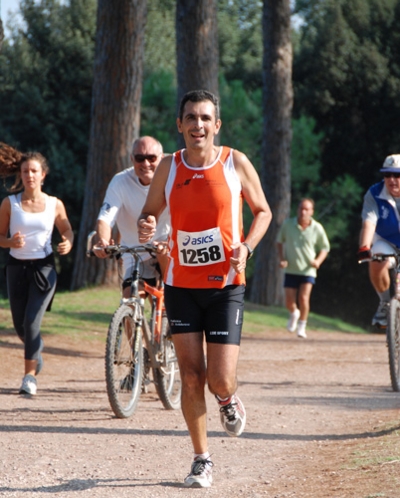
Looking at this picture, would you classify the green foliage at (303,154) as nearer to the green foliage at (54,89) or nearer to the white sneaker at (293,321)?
the green foliage at (54,89)

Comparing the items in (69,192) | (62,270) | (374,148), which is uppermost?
(374,148)

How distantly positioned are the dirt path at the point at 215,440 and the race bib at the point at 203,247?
49.6 inches

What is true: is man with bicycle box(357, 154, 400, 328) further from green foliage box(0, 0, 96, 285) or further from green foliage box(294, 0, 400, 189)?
green foliage box(294, 0, 400, 189)

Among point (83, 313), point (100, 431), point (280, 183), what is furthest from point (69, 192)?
point (100, 431)

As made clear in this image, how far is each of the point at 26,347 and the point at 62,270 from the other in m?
22.1

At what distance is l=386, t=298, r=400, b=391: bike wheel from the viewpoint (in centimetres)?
928

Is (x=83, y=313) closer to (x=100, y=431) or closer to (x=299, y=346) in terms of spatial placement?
(x=299, y=346)

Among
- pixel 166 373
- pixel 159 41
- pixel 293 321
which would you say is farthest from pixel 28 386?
pixel 159 41

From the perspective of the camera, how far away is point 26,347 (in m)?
8.71

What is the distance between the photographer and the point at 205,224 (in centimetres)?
532

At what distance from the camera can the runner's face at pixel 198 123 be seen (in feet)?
17.6

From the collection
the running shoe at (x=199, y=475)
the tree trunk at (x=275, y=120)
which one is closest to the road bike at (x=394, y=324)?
the running shoe at (x=199, y=475)

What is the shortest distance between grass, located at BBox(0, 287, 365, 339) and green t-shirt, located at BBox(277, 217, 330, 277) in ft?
5.70

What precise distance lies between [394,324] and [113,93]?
8372 mm
